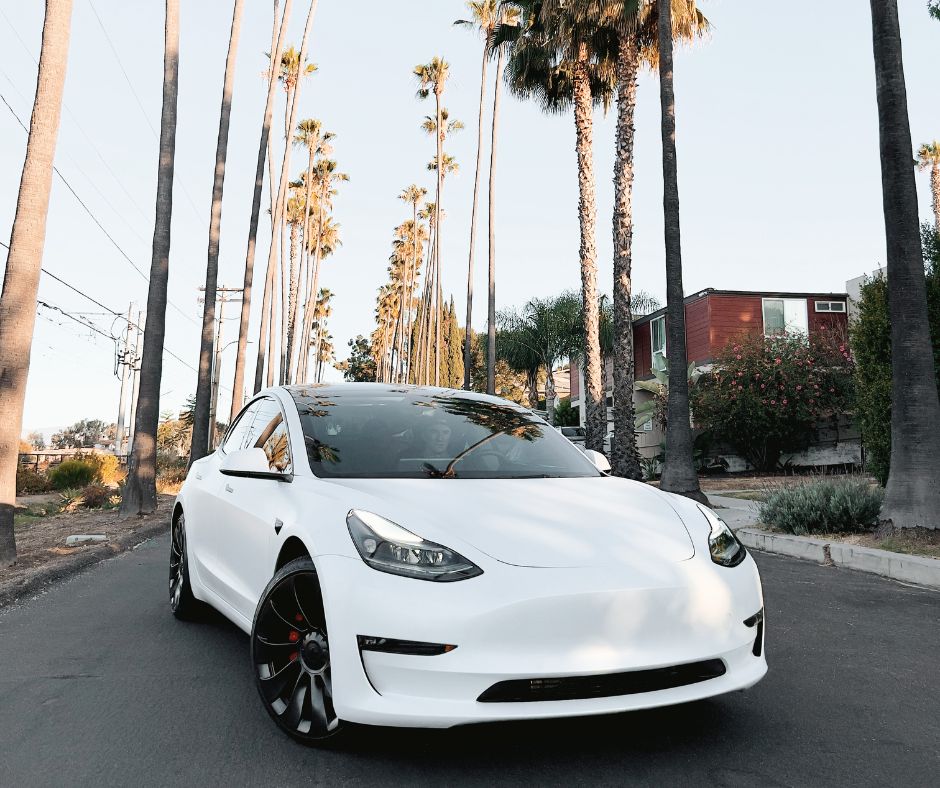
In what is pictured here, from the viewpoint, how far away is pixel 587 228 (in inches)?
884

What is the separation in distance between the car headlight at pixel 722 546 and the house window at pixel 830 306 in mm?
31139

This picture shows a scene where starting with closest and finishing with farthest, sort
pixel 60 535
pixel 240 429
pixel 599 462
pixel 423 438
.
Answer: pixel 423 438
pixel 599 462
pixel 240 429
pixel 60 535

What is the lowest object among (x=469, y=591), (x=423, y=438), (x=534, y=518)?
(x=469, y=591)

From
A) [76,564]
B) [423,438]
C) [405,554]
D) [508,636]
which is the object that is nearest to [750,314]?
[76,564]

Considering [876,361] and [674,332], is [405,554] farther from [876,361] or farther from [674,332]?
[674,332]

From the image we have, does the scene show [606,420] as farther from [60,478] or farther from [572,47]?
[60,478]

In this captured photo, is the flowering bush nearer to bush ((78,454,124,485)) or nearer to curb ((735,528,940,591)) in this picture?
curb ((735,528,940,591))

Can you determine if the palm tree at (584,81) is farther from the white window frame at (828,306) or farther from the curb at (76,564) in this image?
the white window frame at (828,306)

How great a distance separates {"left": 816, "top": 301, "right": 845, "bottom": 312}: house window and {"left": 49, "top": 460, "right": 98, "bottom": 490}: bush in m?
25.7


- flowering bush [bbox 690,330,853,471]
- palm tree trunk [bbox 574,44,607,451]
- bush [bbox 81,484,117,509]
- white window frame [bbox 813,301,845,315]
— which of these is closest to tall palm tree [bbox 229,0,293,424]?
bush [bbox 81,484,117,509]

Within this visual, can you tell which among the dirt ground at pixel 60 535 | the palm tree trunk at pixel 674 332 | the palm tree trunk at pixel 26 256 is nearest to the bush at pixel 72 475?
the dirt ground at pixel 60 535

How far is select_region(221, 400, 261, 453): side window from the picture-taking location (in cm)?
571

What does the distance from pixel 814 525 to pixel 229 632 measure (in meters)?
7.53

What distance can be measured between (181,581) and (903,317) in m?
7.97
